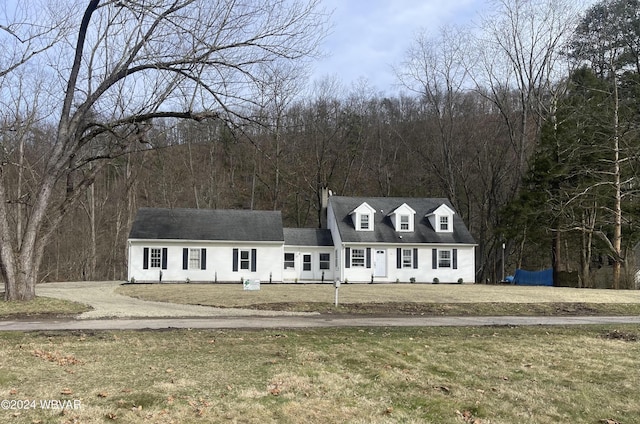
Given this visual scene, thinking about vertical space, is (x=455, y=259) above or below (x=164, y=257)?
below

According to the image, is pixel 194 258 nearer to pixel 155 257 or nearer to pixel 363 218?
pixel 155 257

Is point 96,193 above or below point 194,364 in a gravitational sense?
above

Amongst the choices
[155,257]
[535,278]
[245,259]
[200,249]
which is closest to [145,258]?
[155,257]

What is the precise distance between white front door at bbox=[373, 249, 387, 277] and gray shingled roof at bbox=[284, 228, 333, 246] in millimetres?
3246

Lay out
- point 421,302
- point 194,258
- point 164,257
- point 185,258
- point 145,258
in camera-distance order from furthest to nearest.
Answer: point 194,258
point 185,258
point 164,257
point 145,258
point 421,302

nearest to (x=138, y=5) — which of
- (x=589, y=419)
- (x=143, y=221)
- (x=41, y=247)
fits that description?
(x=41, y=247)

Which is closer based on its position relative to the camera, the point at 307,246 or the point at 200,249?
the point at 200,249

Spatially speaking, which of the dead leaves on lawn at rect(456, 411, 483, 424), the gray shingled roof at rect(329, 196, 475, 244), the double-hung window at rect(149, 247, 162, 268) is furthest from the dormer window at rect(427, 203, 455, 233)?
the dead leaves on lawn at rect(456, 411, 483, 424)

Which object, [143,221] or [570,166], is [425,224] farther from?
[143,221]

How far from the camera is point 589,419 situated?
5383 mm

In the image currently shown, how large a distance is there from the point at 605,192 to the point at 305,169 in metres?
22.8

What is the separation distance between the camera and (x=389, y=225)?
35500 mm

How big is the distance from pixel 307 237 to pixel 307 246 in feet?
2.97

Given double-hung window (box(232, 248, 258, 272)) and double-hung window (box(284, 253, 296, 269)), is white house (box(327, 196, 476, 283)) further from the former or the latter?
double-hung window (box(232, 248, 258, 272))
